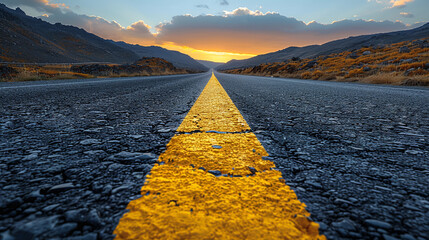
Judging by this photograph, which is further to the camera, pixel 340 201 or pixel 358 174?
pixel 358 174

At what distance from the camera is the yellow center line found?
2.04 ft

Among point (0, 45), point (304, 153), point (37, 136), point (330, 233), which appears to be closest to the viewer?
point (330, 233)

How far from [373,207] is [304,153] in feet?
1.87

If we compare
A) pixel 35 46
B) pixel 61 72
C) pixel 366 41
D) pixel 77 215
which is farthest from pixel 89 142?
pixel 366 41

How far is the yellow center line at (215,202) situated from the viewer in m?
0.62

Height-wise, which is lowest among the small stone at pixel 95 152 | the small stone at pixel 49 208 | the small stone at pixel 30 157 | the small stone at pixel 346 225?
the small stone at pixel 346 225

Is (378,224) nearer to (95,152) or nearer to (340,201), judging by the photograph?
(340,201)

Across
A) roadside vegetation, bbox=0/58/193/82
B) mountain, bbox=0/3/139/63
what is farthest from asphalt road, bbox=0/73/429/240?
mountain, bbox=0/3/139/63

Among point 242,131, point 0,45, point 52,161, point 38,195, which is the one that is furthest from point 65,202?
point 0,45

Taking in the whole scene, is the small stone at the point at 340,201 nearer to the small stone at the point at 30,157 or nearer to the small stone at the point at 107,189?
the small stone at the point at 107,189

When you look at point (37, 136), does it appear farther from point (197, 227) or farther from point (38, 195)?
point (197, 227)

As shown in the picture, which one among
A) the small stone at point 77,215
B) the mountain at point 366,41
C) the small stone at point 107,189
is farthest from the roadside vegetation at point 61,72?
the mountain at point 366,41

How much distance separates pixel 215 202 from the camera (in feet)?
2.53

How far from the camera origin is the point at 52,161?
1104 mm
